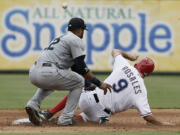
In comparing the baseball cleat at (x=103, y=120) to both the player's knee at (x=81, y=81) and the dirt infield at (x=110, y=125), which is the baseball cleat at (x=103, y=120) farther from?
the player's knee at (x=81, y=81)

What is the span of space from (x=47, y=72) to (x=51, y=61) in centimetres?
17

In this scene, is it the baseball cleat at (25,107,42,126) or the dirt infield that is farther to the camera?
the baseball cleat at (25,107,42,126)

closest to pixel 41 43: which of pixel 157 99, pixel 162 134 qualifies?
pixel 157 99

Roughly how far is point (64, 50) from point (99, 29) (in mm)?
10226

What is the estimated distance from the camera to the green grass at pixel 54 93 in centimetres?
1053

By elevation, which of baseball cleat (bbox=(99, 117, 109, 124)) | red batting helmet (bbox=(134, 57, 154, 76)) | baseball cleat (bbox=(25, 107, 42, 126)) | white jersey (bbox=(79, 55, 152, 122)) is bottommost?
baseball cleat (bbox=(99, 117, 109, 124))

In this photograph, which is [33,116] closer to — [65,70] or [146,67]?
[65,70]

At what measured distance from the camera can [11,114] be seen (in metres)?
8.94

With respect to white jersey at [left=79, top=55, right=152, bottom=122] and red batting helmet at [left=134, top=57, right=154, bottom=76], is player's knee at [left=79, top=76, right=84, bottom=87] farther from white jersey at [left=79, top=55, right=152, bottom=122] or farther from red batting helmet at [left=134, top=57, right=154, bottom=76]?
red batting helmet at [left=134, top=57, right=154, bottom=76]

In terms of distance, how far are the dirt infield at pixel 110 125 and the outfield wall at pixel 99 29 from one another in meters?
8.05

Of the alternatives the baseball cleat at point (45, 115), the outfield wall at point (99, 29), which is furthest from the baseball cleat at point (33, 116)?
the outfield wall at point (99, 29)

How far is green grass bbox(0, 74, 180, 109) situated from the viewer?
1053cm

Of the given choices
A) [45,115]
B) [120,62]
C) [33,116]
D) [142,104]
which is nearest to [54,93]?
[45,115]

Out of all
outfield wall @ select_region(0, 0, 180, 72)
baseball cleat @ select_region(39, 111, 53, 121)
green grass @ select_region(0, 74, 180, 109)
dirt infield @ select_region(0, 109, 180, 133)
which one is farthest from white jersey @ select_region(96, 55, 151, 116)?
outfield wall @ select_region(0, 0, 180, 72)
